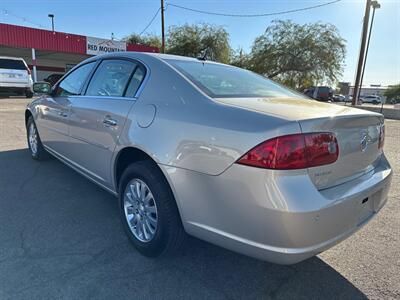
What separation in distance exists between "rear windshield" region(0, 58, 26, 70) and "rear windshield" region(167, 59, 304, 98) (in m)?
16.9

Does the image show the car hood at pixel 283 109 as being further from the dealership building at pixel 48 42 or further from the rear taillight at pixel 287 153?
the dealership building at pixel 48 42

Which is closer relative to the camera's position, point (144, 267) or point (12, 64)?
point (144, 267)

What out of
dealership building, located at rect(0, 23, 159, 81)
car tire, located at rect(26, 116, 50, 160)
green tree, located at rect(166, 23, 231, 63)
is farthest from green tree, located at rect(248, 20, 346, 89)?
car tire, located at rect(26, 116, 50, 160)

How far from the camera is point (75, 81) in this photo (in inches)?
152

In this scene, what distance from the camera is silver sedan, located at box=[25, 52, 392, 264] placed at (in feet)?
5.77

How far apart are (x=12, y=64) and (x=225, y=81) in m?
17.5

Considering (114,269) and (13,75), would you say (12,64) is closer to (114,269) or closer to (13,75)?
(13,75)

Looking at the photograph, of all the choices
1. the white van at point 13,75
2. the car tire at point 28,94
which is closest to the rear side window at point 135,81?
the white van at point 13,75

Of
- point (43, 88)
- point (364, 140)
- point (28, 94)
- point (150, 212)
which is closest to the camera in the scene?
point (364, 140)

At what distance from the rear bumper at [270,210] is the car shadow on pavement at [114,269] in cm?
45

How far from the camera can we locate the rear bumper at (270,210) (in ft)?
5.67

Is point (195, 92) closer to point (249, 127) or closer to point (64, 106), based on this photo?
point (249, 127)

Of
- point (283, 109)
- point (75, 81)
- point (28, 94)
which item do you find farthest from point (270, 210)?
point (28, 94)

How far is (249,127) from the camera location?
5.99ft
